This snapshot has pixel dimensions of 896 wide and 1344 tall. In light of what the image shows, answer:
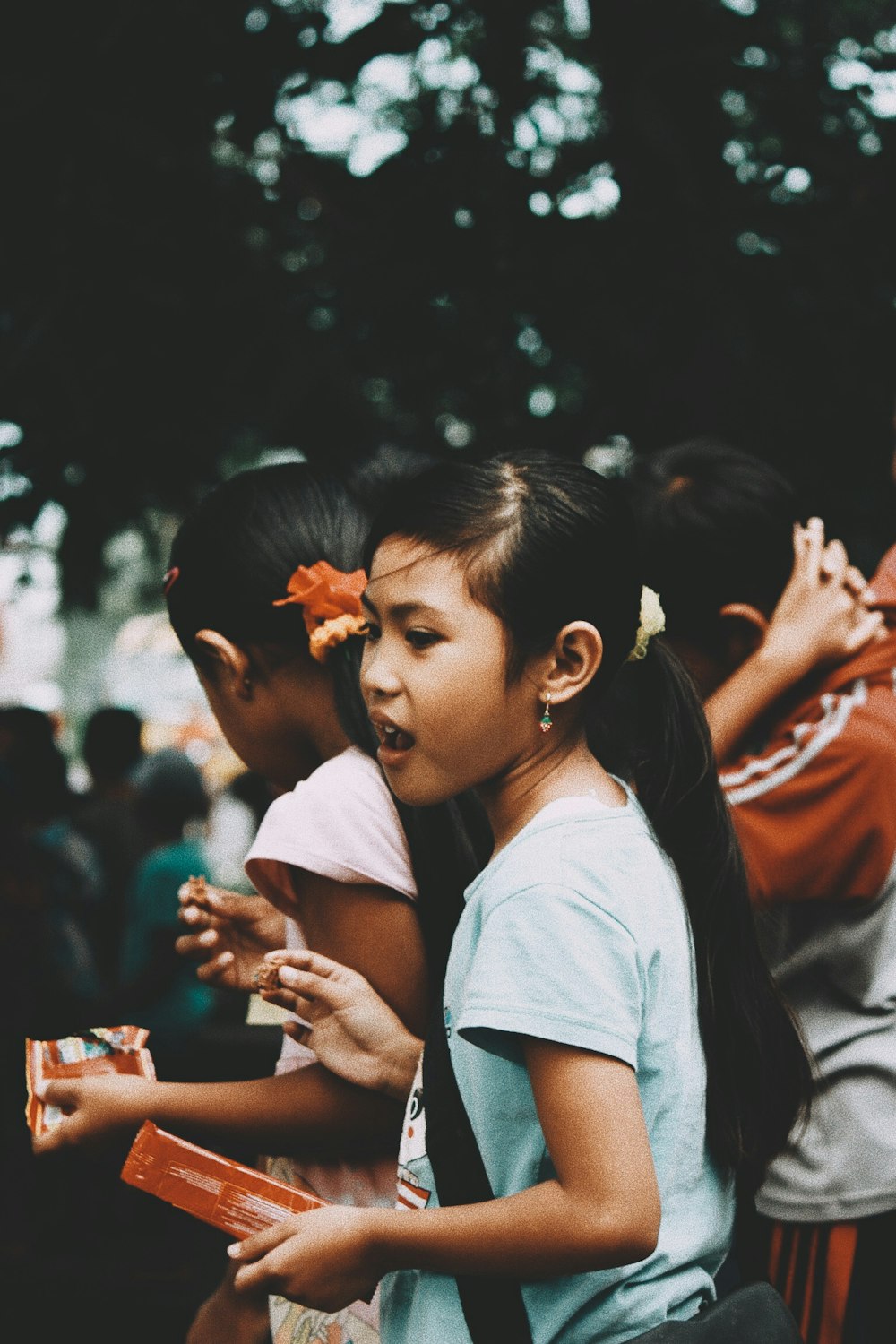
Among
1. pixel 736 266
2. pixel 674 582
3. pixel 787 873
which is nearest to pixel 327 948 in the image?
pixel 787 873

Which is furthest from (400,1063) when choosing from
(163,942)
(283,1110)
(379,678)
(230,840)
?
(230,840)

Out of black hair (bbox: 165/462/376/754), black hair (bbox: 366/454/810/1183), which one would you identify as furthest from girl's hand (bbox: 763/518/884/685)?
black hair (bbox: 165/462/376/754)

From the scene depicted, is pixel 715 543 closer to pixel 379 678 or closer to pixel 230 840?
pixel 379 678

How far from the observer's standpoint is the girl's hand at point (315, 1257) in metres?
1.32

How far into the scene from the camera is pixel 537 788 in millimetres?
1513

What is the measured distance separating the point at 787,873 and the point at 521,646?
69 cm

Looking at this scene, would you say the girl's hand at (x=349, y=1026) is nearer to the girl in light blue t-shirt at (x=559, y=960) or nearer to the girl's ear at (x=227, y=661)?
the girl in light blue t-shirt at (x=559, y=960)

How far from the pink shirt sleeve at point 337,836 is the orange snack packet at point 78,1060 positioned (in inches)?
10.0

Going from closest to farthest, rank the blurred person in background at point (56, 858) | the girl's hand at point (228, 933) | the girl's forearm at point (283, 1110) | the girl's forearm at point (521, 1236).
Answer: the girl's forearm at point (521, 1236) → the girl's forearm at point (283, 1110) → the girl's hand at point (228, 933) → the blurred person in background at point (56, 858)

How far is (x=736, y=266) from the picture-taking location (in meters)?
3.50

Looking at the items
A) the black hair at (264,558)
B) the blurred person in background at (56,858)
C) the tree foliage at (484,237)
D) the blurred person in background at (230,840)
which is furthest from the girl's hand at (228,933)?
the blurred person in background at (230,840)

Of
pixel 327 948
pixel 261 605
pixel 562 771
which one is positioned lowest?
pixel 327 948

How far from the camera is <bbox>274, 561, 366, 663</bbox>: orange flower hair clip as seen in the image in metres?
1.79

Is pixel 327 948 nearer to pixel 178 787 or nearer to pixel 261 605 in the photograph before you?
pixel 261 605
